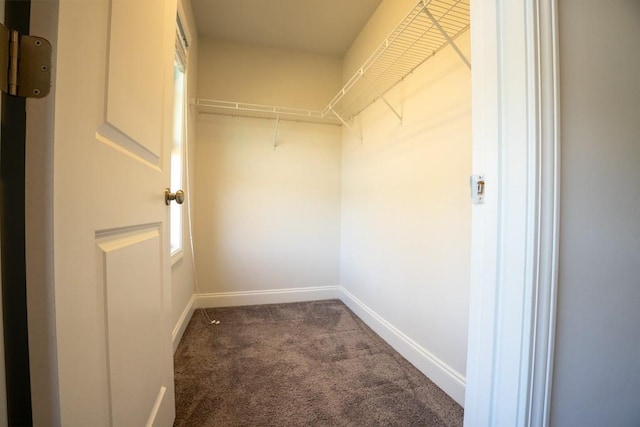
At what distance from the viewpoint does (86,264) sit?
0.50 metres

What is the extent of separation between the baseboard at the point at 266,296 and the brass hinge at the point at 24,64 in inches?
92.8

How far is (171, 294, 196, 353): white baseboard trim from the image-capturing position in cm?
172

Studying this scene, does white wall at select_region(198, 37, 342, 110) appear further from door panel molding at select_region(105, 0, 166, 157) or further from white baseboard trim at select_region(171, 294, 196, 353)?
white baseboard trim at select_region(171, 294, 196, 353)

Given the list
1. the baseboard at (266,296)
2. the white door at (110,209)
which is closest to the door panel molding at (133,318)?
the white door at (110,209)

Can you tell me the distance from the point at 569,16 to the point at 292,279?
99.4 inches

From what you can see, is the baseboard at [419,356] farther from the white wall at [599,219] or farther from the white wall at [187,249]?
the white wall at [187,249]

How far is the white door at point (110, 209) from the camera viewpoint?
0.44 metres

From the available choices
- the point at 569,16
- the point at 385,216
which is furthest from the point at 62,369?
the point at 385,216

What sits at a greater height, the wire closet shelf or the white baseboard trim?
the wire closet shelf

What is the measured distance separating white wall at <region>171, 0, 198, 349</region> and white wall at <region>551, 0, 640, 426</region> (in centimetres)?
192

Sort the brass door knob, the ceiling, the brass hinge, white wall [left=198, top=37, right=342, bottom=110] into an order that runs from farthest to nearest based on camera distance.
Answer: white wall [left=198, top=37, right=342, bottom=110] < the ceiling < the brass door knob < the brass hinge

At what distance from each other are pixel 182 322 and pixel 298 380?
1042mm

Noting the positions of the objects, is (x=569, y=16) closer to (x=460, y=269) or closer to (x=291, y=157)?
(x=460, y=269)

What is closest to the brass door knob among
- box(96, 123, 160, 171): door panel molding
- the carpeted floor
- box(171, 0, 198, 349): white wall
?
box(96, 123, 160, 171): door panel molding
